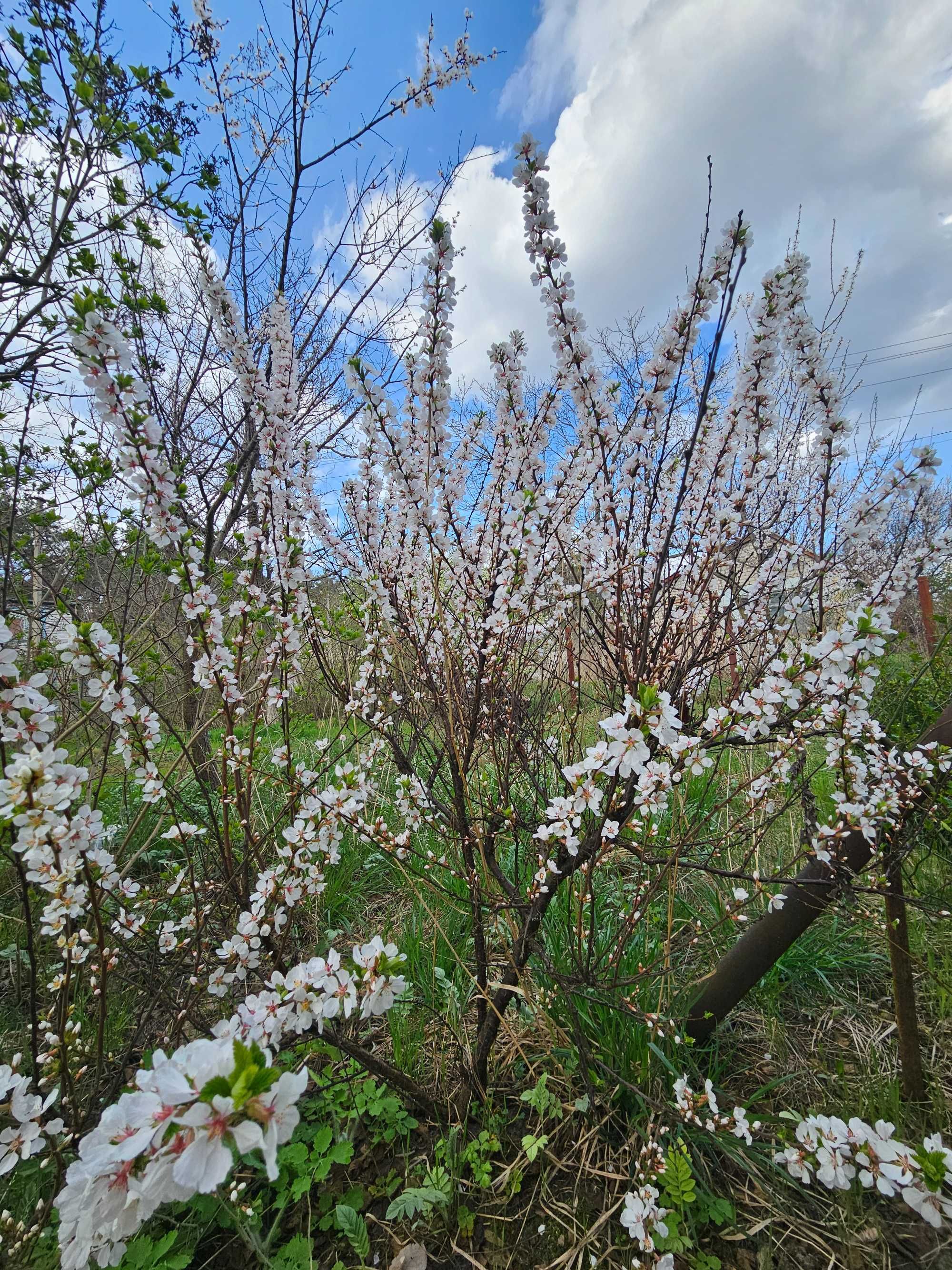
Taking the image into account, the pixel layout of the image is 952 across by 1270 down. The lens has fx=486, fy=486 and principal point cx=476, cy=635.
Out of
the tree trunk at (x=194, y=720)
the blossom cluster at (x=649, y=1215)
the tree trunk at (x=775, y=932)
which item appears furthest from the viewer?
the tree trunk at (x=194, y=720)

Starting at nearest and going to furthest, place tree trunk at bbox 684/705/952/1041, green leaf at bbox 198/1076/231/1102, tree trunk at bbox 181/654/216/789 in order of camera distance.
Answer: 1. green leaf at bbox 198/1076/231/1102
2. tree trunk at bbox 684/705/952/1041
3. tree trunk at bbox 181/654/216/789

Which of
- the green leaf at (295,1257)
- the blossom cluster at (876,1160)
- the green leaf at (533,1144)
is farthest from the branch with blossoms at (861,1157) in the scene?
the green leaf at (295,1257)

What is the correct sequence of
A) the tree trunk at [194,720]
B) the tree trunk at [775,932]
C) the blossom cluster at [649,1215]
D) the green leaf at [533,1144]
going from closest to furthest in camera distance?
the blossom cluster at [649,1215]
the green leaf at [533,1144]
the tree trunk at [775,932]
the tree trunk at [194,720]

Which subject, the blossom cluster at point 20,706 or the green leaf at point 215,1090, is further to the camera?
the blossom cluster at point 20,706

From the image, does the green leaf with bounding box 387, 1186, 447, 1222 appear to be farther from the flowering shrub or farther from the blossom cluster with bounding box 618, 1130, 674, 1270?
the blossom cluster with bounding box 618, 1130, 674, 1270

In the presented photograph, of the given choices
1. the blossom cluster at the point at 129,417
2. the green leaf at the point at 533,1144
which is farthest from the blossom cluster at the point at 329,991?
the blossom cluster at the point at 129,417

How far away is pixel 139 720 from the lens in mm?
1815

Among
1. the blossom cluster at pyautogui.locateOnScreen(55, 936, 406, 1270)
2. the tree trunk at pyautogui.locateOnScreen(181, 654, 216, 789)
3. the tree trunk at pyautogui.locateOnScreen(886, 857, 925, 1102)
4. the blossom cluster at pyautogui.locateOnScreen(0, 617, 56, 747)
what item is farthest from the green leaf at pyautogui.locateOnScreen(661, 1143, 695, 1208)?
the tree trunk at pyautogui.locateOnScreen(181, 654, 216, 789)

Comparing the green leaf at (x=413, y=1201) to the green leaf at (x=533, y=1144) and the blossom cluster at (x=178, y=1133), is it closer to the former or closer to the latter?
the green leaf at (x=533, y=1144)

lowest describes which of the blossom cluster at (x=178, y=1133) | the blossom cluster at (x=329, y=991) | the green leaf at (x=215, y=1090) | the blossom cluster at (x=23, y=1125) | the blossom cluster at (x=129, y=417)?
the blossom cluster at (x=23, y=1125)

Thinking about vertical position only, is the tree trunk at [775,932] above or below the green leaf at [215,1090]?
below

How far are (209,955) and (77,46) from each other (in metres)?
4.55

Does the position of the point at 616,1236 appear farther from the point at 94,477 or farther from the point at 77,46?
the point at 77,46

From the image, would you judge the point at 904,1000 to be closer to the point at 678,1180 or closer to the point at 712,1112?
the point at 712,1112
